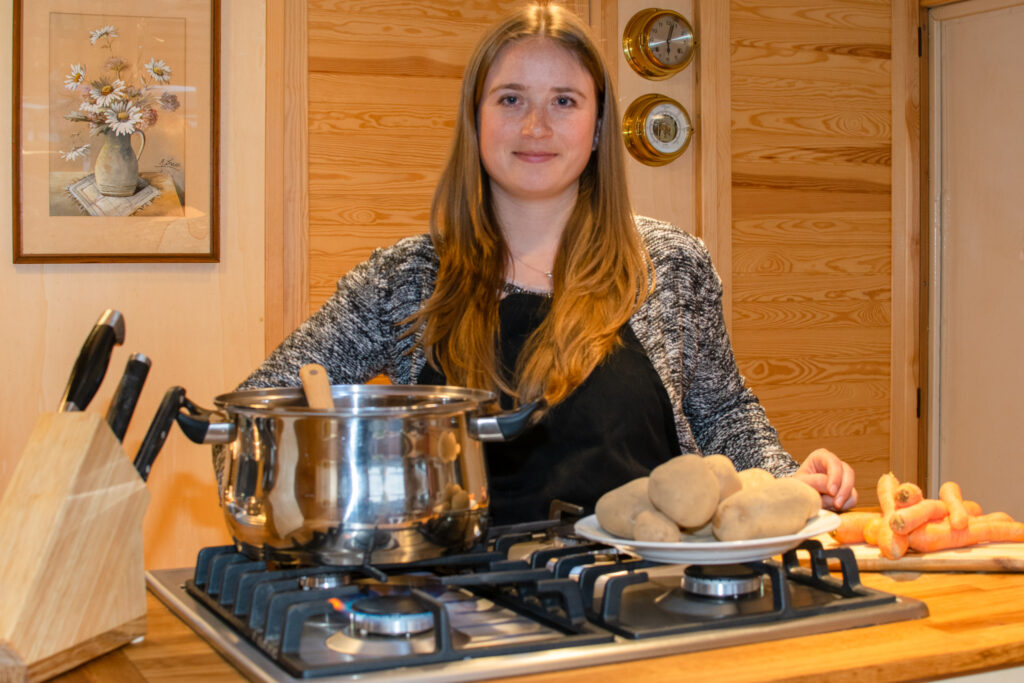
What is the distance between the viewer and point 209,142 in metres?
2.67

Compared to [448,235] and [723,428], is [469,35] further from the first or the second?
[723,428]

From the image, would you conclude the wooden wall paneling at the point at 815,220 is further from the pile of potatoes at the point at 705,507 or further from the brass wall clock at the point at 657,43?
the pile of potatoes at the point at 705,507

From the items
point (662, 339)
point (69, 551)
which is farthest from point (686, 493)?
point (662, 339)

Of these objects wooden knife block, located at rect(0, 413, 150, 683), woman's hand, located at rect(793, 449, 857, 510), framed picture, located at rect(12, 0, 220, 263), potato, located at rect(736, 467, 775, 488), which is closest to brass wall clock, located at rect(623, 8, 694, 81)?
framed picture, located at rect(12, 0, 220, 263)

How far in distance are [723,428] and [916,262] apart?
1976mm

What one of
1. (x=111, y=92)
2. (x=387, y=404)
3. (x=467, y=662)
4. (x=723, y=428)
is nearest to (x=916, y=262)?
(x=723, y=428)

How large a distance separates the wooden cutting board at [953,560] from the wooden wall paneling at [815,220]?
198 cm

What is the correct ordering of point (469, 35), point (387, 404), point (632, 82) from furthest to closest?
point (632, 82), point (469, 35), point (387, 404)

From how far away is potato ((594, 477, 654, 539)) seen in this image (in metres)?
1.10

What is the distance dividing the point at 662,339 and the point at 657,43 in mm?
1613

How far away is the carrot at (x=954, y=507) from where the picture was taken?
1311 millimetres

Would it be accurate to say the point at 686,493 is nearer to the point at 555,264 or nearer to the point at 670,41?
the point at 555,264

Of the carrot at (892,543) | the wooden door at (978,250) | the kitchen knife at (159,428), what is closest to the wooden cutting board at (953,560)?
the carrot at (892,543)

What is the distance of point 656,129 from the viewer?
10.3 feet
